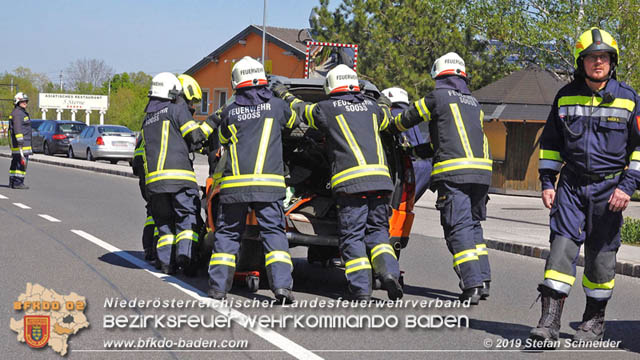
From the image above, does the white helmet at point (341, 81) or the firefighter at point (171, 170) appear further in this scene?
the firefighter at point (171, 170)

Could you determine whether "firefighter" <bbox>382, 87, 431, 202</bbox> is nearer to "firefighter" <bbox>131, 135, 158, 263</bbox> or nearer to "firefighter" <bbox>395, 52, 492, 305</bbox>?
"firefighter" <bbox>395, 52, 492, 305</bbox>

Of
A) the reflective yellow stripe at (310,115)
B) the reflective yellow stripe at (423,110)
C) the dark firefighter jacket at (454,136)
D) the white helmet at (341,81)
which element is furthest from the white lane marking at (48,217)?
the reflective yellow stripe at (423,110)

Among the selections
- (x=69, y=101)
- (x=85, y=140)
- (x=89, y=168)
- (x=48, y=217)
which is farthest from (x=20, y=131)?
(x=69, y=101)

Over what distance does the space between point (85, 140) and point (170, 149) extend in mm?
25639

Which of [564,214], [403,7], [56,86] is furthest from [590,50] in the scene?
[56,86]

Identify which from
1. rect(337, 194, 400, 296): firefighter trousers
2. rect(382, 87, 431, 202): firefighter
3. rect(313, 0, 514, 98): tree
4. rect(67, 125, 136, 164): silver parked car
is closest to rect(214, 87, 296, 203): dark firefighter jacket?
rect(337, 194, 400, 296): firefighter trousers

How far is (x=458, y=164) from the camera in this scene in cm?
748

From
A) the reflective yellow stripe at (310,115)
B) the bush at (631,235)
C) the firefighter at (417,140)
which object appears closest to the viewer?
the reflective yellow stripe at (310,115)

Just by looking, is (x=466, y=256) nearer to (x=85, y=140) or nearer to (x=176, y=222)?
(x=176, y=222)

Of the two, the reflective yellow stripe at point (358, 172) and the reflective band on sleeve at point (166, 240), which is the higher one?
the reflective yellow stripe at point (358, 172)

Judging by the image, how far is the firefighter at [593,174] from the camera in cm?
599

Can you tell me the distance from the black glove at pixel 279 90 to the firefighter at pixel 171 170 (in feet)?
2.72

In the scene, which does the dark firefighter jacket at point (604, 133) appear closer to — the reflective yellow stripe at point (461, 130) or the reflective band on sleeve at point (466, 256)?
the reflective yellow stripe at point (461, 130)

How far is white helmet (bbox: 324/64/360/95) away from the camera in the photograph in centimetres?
764
